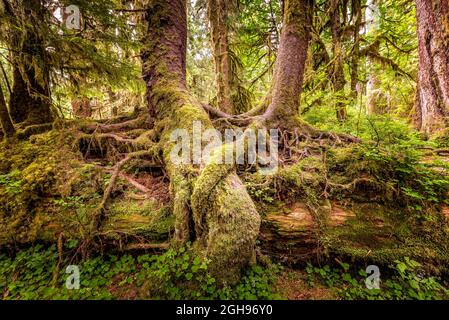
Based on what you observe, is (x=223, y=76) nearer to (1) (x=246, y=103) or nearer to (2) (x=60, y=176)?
(1) (x=246, y=103)

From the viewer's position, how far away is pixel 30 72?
13.9 feet

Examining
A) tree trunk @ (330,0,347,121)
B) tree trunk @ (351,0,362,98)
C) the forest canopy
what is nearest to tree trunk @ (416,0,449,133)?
the forest canopy

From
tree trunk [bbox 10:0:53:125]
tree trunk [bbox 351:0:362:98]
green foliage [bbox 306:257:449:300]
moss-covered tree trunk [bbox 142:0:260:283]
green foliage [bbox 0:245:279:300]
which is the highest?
tree trunk [bbox 351:0:362:98]

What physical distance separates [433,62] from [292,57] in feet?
10.3

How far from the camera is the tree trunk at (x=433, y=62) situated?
4.35m

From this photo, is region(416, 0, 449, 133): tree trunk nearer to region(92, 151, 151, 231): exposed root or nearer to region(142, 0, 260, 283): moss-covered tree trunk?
region(142, 0, 260, 283): moss-covered tree trunk

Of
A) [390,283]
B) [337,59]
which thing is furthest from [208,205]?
[337,59]

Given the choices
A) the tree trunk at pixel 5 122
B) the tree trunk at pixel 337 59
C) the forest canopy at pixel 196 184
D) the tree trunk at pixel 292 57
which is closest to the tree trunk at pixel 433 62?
the forest canopy at pixel 196 184

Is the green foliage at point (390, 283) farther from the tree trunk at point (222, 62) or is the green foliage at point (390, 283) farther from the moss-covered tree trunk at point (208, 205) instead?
the tree trunk at point (222, 62)

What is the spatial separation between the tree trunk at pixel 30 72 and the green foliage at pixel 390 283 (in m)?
5.54

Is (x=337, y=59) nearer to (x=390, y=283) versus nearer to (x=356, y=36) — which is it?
(x=356, y=36)

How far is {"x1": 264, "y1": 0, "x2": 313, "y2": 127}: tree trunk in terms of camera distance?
447cm

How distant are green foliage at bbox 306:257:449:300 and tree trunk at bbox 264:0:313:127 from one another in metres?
3.02

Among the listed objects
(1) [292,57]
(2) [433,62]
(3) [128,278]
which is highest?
(1) [292,57]
